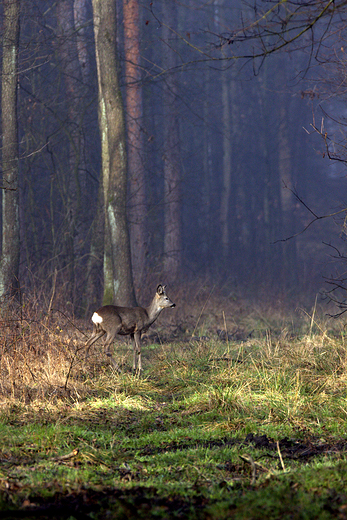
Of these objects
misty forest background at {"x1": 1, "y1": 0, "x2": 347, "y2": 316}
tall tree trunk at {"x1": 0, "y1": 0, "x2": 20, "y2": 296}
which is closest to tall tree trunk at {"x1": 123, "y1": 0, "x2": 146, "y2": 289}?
misty forest background at {"x1": 1, "y1": 0, "x2": 347, "y2": 316}

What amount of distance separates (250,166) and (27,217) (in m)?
23.1

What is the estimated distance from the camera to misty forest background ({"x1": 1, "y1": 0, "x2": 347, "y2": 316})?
14906 mm

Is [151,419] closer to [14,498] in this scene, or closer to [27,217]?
[14,498]

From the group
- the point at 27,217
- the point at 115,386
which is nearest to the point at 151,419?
the point at 115,386

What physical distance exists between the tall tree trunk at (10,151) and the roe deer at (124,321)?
3.79 metres

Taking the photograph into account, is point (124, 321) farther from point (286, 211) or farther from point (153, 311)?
point (286, 211)

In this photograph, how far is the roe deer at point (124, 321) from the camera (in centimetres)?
832

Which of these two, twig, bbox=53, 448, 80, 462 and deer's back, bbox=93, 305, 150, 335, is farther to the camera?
deer's back, bbox=93, 305, 150, 335

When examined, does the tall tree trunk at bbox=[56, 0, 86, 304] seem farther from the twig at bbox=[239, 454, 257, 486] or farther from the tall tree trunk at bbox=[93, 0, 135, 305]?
the twig at bbox=[239, 454, 257, 486]

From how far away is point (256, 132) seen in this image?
37.3m

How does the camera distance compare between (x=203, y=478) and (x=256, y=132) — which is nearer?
(x=203, y=478)

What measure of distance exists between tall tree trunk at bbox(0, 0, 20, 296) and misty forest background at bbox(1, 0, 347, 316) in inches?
25.2

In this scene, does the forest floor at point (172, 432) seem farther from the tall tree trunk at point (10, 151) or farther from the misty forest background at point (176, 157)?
the tall tree trunk at point (10, 151)

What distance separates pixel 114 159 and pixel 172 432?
313 inches
